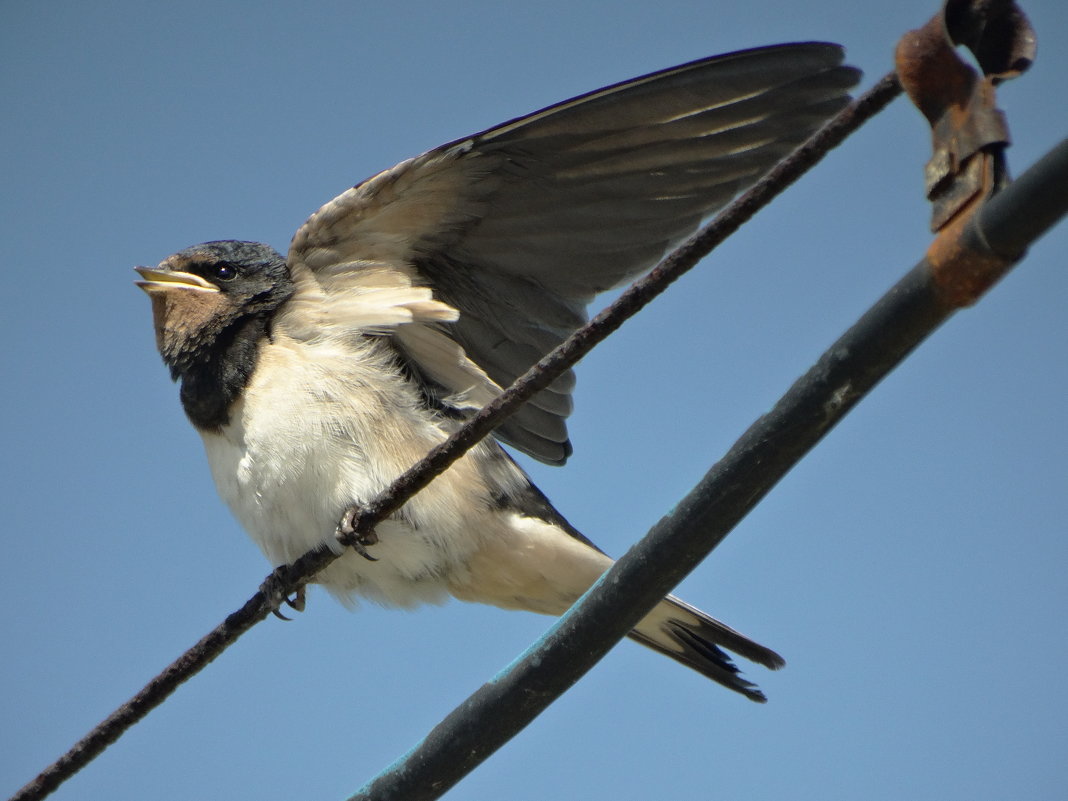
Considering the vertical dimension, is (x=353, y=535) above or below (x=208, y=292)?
below

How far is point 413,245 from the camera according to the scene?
4.11 metres

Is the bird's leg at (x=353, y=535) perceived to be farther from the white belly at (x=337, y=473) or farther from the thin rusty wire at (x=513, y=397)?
the thin rusty wire at (x=513, y=397)

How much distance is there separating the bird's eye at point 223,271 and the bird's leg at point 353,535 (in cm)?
118

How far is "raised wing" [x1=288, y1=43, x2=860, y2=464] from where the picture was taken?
3.78 metres

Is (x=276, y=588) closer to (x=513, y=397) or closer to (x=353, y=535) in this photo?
(x=353, y=535)

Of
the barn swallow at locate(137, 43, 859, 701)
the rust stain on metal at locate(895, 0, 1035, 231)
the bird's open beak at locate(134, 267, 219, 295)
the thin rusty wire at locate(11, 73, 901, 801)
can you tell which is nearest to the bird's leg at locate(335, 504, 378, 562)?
the barn swallow at locate(137, 43, 859, 701)

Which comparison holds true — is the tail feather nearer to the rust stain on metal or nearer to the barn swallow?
the barn swallow

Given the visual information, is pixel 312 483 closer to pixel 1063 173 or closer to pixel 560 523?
pixel 560 523

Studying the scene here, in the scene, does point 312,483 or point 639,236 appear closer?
point 312,483

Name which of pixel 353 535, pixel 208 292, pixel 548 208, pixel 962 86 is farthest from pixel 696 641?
pixel 962 86

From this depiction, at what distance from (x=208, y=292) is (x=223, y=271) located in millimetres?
155

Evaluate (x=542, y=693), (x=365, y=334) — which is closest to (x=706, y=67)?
(x=365, y=334)

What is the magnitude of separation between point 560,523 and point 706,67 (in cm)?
161

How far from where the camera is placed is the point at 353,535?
3283mm
